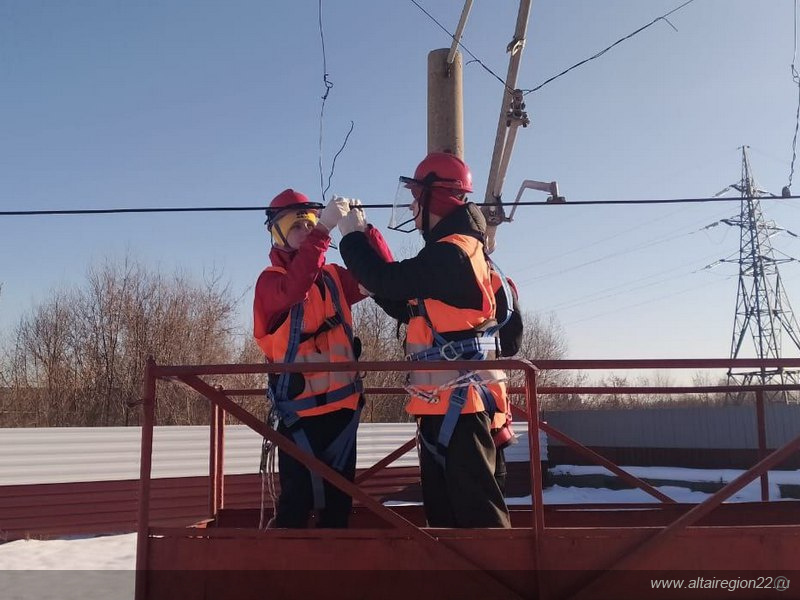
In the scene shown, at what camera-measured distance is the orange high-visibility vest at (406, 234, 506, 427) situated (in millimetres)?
3098

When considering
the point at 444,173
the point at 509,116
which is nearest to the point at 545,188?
the point at 509,116

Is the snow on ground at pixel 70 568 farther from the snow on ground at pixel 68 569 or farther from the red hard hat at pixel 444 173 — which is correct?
the red hard hat at pixel 444 173

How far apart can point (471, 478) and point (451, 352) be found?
54 cm

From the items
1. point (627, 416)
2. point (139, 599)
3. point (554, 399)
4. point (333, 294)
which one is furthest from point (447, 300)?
point (554, 399)

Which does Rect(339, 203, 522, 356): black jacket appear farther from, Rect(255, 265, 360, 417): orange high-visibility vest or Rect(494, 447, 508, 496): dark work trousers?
Rect(494, 447, 508, 496): dark work trousers

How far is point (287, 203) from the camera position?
3.80 metres

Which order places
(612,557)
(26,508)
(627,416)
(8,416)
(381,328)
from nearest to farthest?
(612,557) < (26,508) < (8,416) < (627,416) < (381,328)

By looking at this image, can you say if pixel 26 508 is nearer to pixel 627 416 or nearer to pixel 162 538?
pixel 162 538

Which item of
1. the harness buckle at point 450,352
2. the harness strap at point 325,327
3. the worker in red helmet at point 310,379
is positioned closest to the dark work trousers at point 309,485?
the worker in red helmet at point 310,379

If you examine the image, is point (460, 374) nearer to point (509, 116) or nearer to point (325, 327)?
point (325, 327)

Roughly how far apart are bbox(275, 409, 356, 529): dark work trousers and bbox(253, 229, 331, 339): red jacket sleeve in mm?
512

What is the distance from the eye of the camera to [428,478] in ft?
10.6

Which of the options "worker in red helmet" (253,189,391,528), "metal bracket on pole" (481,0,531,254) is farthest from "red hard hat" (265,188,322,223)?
"metal bracket on pole" (481,0,531,254)

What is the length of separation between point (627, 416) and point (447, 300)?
59.3 feet
